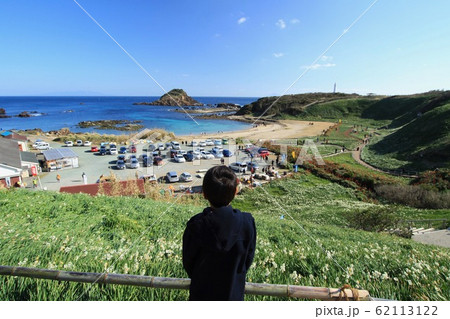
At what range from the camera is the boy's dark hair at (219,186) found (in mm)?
1952

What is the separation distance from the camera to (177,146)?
41.0 m

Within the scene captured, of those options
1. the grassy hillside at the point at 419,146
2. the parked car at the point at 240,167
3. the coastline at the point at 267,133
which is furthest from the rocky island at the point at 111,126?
the grassy hillside at the point at 419,146

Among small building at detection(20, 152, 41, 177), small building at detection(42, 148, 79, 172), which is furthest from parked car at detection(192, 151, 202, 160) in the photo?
small building at detection(20, 152, 41, 177)

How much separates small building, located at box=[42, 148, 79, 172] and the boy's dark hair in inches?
1338

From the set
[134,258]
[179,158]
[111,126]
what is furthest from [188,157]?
[111,126]

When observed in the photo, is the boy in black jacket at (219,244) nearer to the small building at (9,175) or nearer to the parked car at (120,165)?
the small building at (9,175)

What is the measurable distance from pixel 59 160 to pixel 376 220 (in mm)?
33738

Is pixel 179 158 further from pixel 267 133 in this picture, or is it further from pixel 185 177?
pixel 267 133

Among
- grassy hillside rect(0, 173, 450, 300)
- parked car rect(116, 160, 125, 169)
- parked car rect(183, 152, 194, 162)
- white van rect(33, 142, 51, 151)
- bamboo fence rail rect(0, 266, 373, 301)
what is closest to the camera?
bamboo fence rail rect(0, 266, 373, 301)

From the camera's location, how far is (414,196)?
798 inches

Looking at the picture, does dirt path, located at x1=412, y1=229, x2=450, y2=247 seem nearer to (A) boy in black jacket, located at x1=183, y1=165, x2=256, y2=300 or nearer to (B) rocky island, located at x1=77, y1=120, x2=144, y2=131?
(A) boy in black jacket, located at x1=183, y1=165, x2=256, y2=300

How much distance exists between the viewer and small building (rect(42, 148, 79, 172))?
28.7 meters
